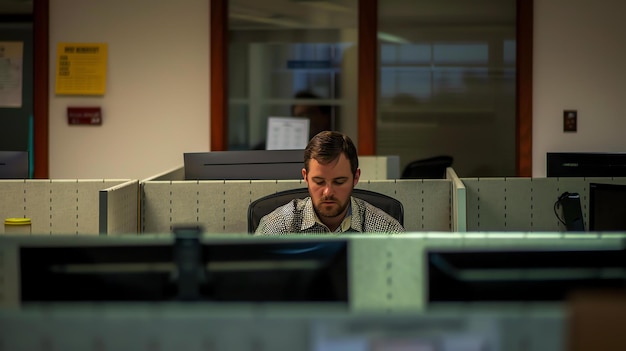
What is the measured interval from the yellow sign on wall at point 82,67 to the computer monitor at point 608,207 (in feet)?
11.1

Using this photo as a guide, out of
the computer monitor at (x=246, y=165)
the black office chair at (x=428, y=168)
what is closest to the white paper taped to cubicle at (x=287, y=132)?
the black office chair at (x=428, y=168)

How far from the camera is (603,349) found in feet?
3.13

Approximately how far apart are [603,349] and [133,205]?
2236mm

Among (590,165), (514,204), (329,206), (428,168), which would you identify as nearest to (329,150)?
(329,206)

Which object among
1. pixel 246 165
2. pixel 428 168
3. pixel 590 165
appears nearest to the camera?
pixel 246 165

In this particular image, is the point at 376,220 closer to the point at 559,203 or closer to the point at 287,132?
the point at 559,203

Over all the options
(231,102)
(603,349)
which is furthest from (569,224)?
(231,102)

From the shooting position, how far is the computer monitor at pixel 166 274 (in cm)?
117

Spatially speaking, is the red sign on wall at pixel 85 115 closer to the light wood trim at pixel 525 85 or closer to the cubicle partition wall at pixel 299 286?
the light wood trim at pixel 525 85

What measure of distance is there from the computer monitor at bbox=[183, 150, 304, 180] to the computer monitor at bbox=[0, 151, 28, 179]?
0.68 m

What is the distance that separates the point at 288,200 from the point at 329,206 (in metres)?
0.20

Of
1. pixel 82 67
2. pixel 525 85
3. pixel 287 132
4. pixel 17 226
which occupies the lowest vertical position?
pixel 17 226

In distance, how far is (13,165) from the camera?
338 centimetres

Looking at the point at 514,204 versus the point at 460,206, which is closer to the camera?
the point at 460,206
